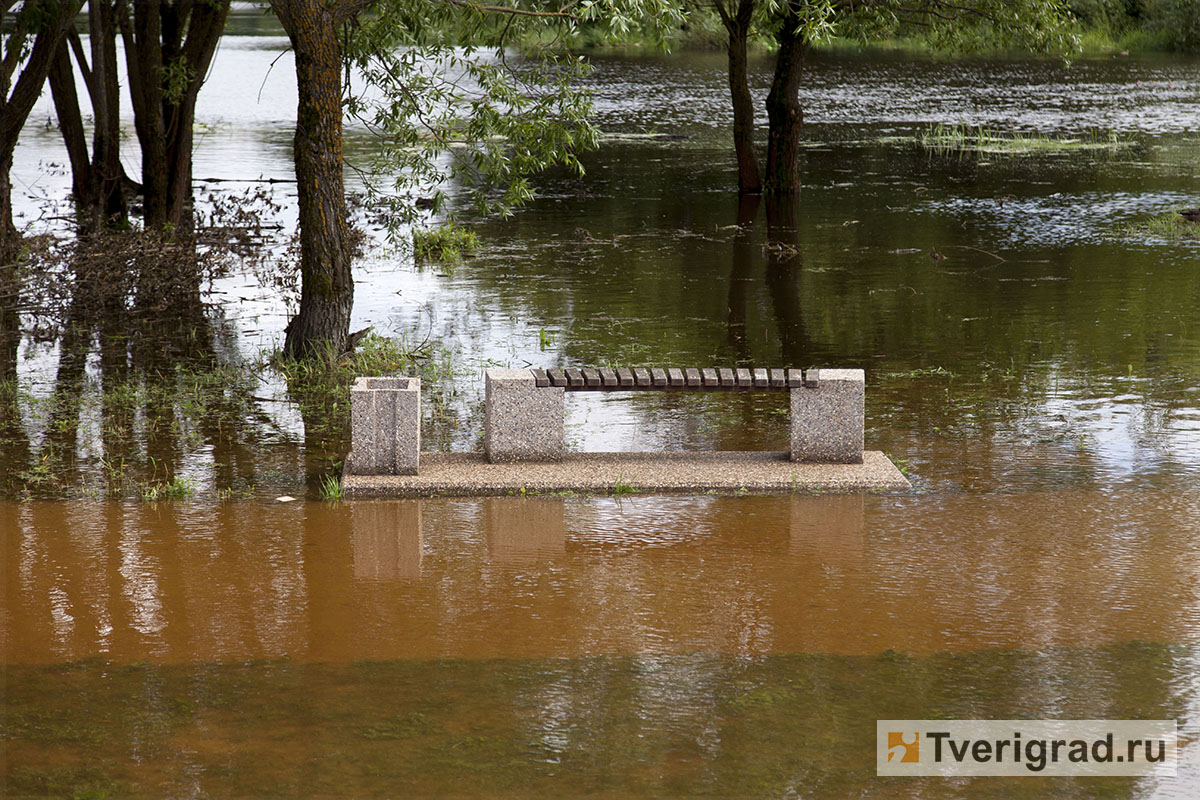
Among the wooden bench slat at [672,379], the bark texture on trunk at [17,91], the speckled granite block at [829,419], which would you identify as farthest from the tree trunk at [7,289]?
the speckled granite block at [829,419]

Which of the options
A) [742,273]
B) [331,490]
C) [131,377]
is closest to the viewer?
[331,490]

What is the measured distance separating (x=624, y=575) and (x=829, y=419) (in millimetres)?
2563

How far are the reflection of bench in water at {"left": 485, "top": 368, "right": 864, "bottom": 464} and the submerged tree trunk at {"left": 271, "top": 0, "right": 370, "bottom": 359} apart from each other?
3.58m

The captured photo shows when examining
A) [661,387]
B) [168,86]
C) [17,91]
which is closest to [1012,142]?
[168,86]

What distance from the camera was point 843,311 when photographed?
49.9ft

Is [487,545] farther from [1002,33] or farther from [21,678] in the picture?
[1002,33]

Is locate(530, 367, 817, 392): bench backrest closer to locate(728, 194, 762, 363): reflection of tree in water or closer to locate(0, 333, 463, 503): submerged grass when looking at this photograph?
locate(0, 333, 463, 503): submerged grass

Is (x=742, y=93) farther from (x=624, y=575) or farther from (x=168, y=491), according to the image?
(x=624, y=575)

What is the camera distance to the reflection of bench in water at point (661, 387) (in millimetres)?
8938

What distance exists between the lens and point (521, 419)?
357 inches

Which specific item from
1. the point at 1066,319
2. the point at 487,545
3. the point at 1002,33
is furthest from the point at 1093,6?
the point at 487,545

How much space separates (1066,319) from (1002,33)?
9.67m

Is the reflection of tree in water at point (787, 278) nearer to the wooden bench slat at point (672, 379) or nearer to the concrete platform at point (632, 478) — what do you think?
the wooden bench slat at point (672, 379)

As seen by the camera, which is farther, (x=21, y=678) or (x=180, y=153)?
(x=180, y=153)
